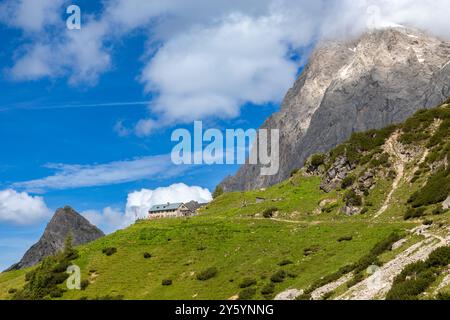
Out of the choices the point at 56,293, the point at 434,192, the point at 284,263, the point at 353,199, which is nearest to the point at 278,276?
the point at 284,263

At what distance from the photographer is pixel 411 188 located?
267ft

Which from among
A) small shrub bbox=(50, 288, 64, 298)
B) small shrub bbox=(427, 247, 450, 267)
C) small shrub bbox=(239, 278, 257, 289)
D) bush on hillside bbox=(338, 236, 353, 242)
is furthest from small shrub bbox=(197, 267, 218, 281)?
small shrub bbox=(427, 247, 450, 267)

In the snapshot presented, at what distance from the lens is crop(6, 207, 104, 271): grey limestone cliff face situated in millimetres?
161875

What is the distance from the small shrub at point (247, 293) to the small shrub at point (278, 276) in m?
2.55

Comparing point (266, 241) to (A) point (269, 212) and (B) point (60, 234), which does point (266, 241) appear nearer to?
(A) point (269, 212)

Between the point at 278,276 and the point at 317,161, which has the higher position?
the point at 317,161

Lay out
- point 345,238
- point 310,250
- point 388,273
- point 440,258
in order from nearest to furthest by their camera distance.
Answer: point 440,258
point 388,273
point 310,250
point 345,238

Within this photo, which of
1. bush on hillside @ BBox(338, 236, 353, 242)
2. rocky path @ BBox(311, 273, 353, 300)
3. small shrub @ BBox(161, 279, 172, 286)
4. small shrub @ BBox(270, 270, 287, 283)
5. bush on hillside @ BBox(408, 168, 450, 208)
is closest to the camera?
rocky path @ BBox(311, 273, 353, 300)

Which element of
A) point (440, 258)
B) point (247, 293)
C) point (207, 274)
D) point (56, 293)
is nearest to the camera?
point (440, 258)

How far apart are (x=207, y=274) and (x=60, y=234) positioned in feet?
372

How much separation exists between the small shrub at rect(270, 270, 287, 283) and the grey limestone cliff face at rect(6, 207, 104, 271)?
118301 mm

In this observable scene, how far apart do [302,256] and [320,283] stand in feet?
53.6

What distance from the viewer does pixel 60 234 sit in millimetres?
163125

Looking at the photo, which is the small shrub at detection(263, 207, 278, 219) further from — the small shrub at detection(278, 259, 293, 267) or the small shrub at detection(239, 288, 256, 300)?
the small shrub at detection(239, 288, 256, 300)
